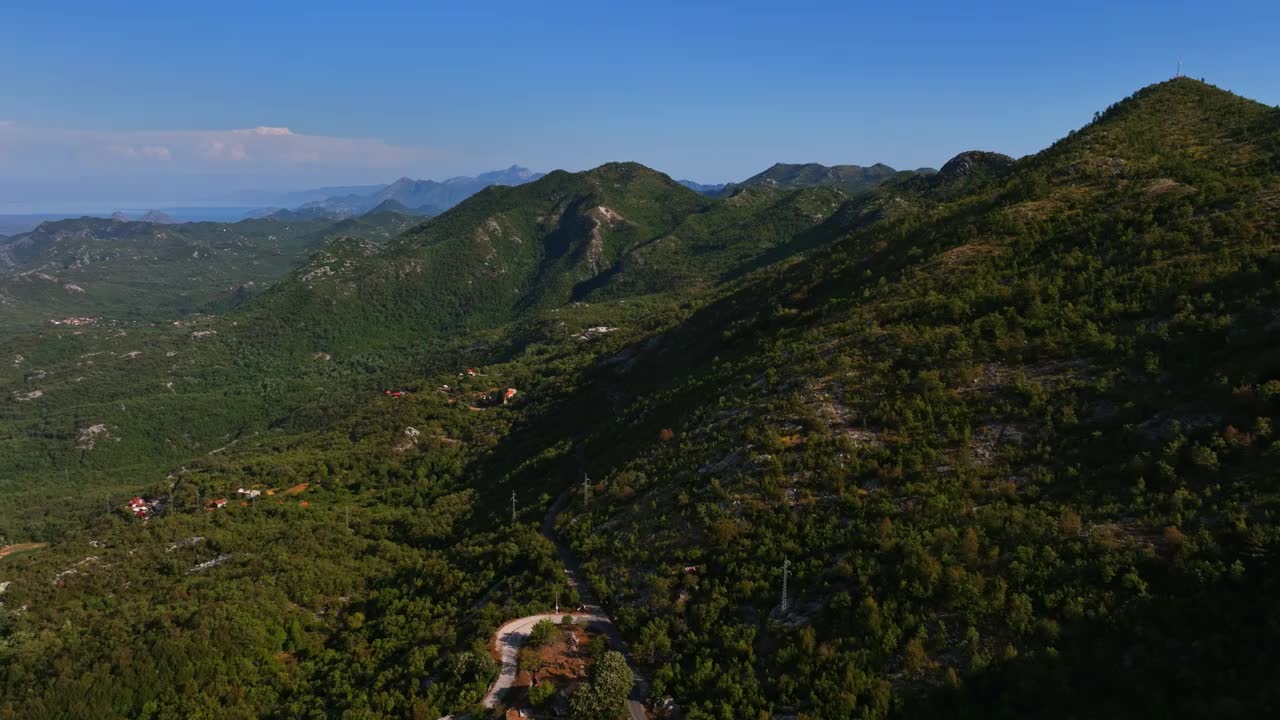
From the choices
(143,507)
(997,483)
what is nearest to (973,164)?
(997,483)

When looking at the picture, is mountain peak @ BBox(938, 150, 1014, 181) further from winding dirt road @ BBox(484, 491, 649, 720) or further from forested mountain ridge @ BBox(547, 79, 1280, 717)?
winding dirt road @ BBox(484, 491, 649, 720)

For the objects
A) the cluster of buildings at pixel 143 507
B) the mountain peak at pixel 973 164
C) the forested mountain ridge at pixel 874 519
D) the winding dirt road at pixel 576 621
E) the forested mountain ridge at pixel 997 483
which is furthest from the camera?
the mountain peak at pixel 973 164

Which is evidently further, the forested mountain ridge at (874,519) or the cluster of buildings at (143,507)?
the cluster of buildings at (143,507)

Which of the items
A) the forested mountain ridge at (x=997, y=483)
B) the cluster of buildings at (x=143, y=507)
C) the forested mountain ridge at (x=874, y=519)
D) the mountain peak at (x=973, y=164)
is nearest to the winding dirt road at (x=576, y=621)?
the forested mountain ridge at (x=874, y=519)

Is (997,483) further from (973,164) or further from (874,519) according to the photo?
(973,164)

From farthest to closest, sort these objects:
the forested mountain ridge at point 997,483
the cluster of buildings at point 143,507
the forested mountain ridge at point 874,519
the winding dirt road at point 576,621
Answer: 1. the cluster of buildings at point 143,507
2. the winding dirt road at point 576,621
3. the forested mountain ridge at point 874,519
4. the forested mountain ridge at point 997,483

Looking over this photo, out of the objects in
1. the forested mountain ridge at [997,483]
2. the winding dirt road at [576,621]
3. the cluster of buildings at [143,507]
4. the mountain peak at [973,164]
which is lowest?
the cluster of buildings at [143,507]

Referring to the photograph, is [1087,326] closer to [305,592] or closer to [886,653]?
[886,653]

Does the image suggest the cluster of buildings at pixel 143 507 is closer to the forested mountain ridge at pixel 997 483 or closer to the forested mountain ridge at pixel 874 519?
the forested mountain ridge at pixel 874 519

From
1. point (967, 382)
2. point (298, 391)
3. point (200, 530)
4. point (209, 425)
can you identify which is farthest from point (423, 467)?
point (298, 391)
